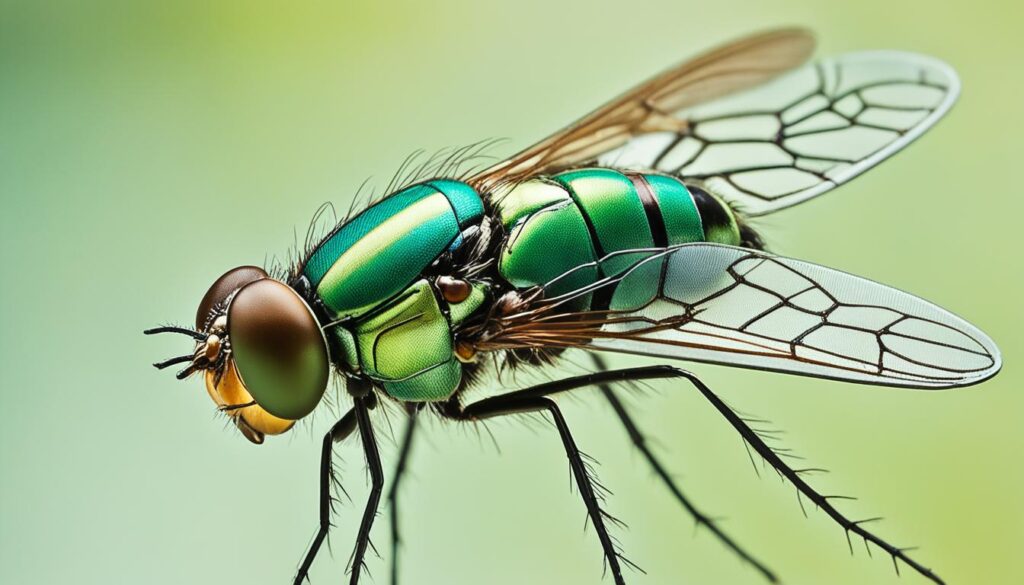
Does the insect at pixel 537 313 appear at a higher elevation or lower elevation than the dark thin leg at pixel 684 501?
higher

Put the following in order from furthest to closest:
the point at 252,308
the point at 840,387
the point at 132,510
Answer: the point at 840,387
the point at 132,510
the point at 252,308

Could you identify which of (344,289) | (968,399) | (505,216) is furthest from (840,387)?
(344,289)

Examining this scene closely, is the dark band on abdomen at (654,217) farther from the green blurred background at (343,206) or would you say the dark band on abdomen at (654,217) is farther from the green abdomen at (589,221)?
the green blurred background at (343,206)

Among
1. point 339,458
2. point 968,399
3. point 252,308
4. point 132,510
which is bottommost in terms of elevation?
point 968,399

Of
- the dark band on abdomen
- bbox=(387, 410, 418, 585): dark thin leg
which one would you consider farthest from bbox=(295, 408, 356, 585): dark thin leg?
the dark band on abdomen

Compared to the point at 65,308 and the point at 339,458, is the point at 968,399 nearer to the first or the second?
the point at 339,458

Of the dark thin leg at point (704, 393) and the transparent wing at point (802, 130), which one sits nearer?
the dark thin leg at point (704, 393)

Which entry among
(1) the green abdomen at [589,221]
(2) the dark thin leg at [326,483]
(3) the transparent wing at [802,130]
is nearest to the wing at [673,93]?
(3) the transparent wing at [802,130]
